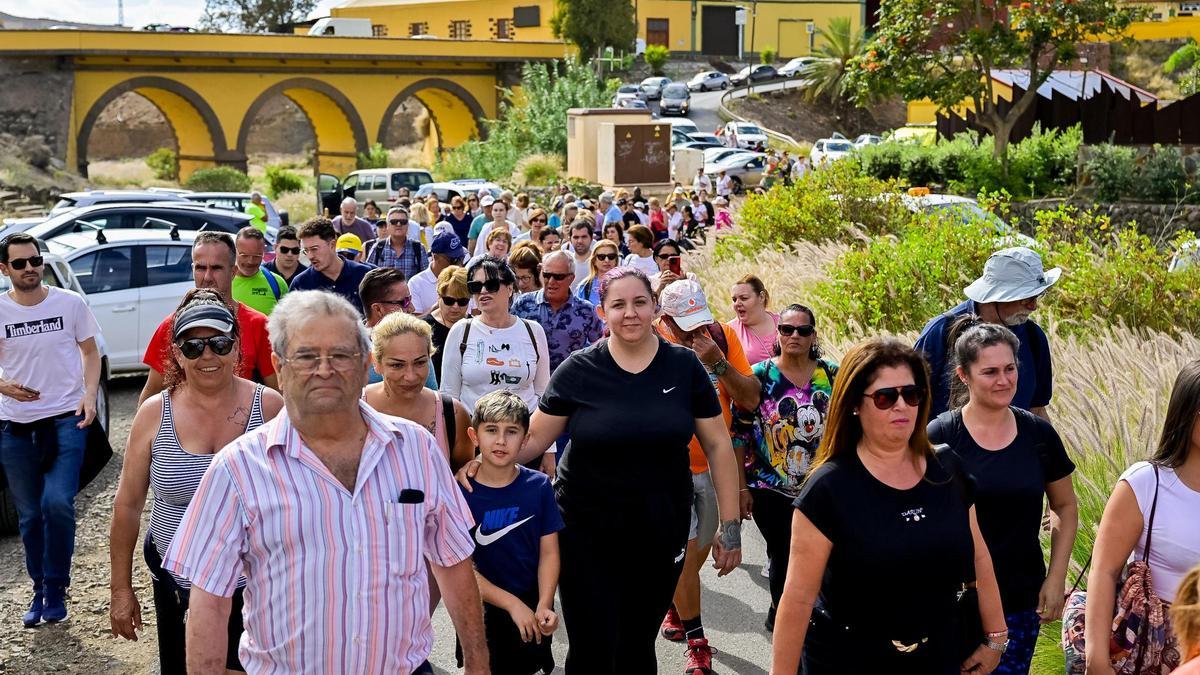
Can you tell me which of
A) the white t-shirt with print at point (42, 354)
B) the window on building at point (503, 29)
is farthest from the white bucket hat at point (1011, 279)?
the window on building at point (503, 29)

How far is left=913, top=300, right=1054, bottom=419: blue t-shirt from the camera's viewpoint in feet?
19.6

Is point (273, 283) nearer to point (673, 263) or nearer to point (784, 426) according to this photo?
point (673, 263)

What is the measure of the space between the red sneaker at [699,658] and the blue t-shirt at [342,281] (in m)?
3.77

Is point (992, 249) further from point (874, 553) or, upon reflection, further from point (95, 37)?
point (95, 37)

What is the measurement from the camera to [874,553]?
13.2 feet

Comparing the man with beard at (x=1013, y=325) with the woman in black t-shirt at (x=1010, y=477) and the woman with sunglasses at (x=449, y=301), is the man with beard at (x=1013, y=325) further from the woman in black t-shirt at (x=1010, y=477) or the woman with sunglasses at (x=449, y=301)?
the woman with sunglasses at (x=449, y=301)

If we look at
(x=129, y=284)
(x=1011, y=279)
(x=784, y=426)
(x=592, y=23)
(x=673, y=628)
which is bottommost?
(x=673, y=628)

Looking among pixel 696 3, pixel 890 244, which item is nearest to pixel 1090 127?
pixel 890 244

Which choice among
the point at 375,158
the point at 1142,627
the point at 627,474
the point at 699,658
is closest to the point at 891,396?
the point at 1142,627

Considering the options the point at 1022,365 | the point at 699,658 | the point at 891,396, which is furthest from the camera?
the point at 699,658

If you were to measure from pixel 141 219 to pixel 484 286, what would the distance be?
1568 centimetres

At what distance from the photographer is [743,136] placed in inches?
2142

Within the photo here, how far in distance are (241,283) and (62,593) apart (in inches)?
100

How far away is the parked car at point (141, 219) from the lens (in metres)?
18.9
